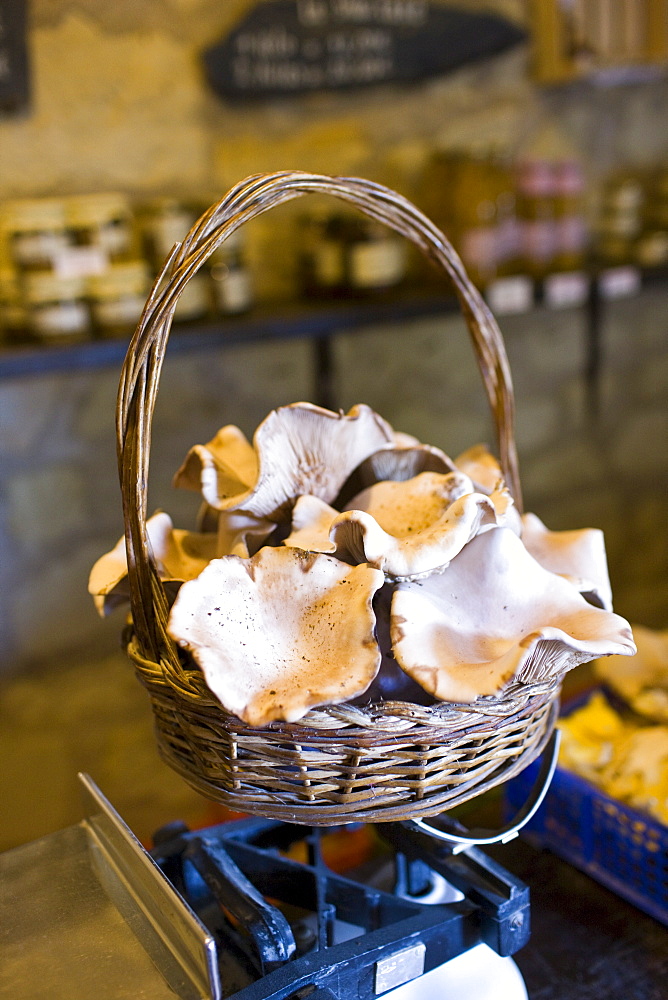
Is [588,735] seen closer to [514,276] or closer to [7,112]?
[514,276]

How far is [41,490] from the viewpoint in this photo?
153 centimetres

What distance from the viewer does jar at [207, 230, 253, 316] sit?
1.46m

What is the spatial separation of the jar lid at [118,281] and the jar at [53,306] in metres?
0.02

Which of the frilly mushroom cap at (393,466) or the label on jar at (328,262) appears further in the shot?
the label on jar at (328,262)

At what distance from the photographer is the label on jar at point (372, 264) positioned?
1591 mm

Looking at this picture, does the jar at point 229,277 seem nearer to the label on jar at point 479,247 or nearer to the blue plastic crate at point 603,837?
the label on jar at point 479,247

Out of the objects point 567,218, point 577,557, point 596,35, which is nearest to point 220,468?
point 577,557

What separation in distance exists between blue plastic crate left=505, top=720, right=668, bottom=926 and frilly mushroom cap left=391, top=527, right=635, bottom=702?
299 millimetres

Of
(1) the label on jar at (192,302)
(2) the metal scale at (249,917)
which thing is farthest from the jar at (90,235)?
(2) the metal scale at (249,917)

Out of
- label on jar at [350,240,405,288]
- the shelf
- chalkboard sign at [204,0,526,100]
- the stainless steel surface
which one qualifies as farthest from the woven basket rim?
Result: chalkboard sign at [204,0,526,100]

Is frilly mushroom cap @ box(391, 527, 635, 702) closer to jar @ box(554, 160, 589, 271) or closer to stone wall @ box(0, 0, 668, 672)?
stone wall @ box(0, 0, 668, 672)

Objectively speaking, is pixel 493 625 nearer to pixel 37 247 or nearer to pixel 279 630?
pixel 279 630

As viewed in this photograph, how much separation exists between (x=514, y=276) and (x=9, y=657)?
1232 millimetres

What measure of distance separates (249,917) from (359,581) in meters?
0.24
